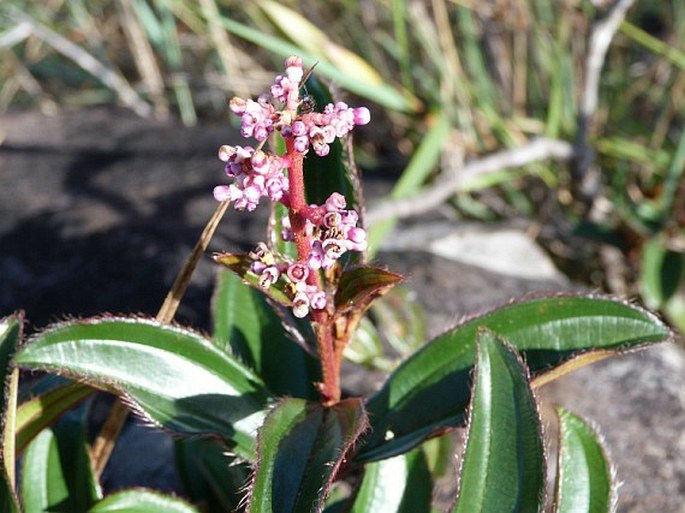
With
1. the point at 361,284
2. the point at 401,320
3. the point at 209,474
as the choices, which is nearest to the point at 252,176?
the point at 361,284

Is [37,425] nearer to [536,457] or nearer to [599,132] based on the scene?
[536,457]

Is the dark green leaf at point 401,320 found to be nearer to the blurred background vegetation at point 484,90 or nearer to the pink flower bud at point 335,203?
the blurred background vegetation at point 484,90

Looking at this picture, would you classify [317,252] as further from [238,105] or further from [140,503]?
[140,503]

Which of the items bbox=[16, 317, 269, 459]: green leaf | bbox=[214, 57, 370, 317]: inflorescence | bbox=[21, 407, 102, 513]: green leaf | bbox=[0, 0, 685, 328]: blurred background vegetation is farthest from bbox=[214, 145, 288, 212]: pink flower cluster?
bbox=[0, 0, 685, 328]: blurred background vegetation

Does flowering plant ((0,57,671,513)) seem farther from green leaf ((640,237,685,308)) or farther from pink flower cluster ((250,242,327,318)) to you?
green leaf ((640,237,685,308))

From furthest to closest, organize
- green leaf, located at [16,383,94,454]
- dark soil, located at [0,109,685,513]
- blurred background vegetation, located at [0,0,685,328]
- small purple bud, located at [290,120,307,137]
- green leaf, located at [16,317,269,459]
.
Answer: blurred background vegetation, located at [0,0,685,328] → dark soil, located at [0,109,685,513] → green leaf, located at [16,383,94,454] → green leaf, located at [16,317,269,459] → small purple bud, located at [290,120,307,137]

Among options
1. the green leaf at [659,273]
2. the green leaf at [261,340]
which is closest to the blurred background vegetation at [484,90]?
the green leaf at [659,273]
